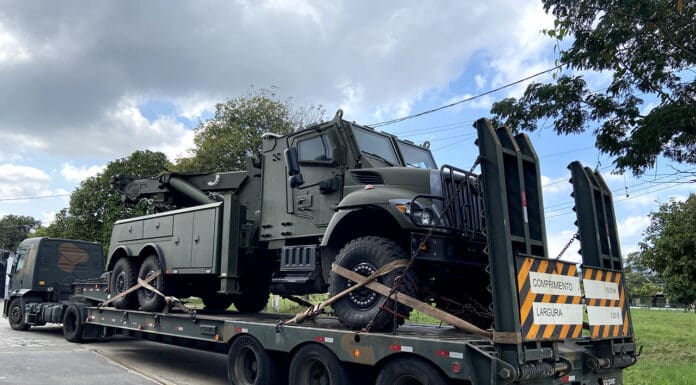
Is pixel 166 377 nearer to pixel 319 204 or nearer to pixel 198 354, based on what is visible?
pixel 198 354

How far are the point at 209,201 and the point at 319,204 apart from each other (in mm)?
3394

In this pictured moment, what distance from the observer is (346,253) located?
21.0 feet

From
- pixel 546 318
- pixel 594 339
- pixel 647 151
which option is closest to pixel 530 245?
pixel 546 318

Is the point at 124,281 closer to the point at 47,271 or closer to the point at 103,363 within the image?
the point at 103,363

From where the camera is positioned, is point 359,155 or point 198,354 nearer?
point 359,155

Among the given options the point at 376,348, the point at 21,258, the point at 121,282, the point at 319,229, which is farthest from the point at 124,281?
the point at 21,258

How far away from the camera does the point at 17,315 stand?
16.1 metres

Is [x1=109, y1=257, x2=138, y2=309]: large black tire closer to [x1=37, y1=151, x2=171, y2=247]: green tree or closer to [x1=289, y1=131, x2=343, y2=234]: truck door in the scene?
[x1=289, y1=131, x2=343, y2=234]: truck door

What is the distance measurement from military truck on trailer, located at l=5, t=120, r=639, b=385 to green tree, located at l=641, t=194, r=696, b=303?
10.4m

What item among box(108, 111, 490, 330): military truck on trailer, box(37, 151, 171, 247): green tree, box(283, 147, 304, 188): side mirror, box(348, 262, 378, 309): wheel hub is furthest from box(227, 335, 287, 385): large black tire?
box(37, 151, 171, 247): green tree

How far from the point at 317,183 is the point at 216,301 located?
5043mm

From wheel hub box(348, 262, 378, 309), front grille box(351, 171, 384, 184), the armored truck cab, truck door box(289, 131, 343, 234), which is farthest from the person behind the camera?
the armored truck cab

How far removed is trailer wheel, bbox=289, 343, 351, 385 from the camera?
6285 mm

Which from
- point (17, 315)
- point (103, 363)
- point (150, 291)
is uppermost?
point (150, 291)
